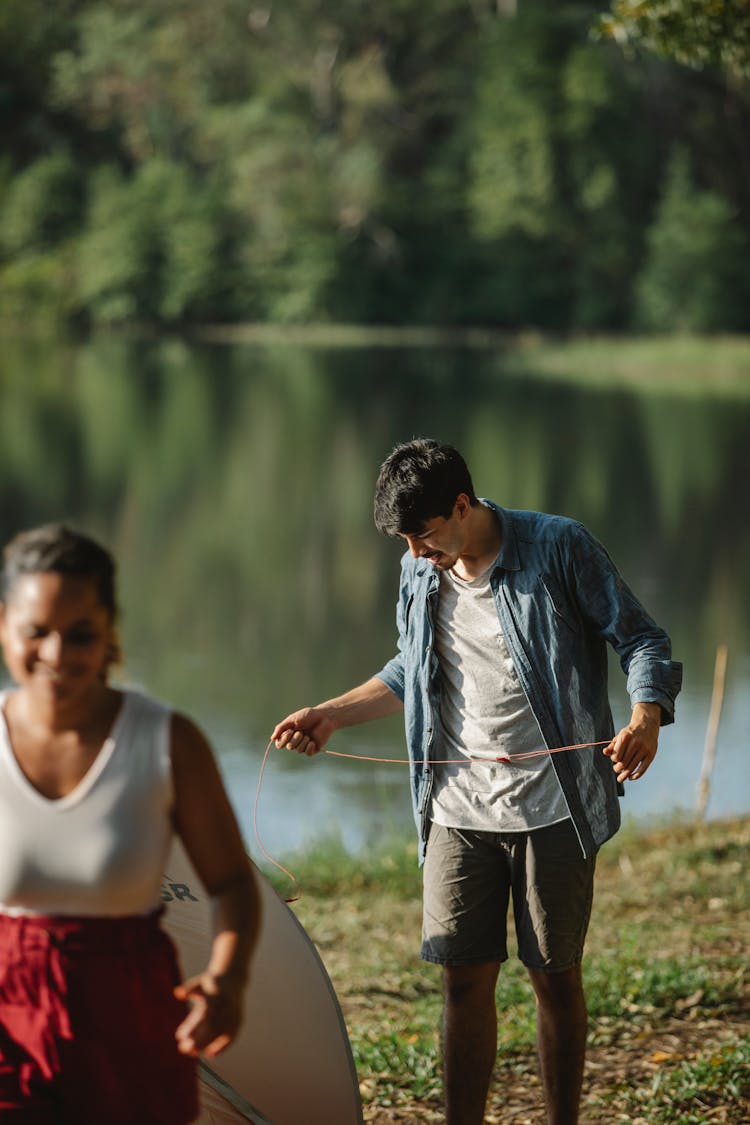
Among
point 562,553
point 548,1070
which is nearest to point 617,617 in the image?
point 562,553

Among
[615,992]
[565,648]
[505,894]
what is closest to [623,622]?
[565,648]

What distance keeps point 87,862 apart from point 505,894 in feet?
5.27

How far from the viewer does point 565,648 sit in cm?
340

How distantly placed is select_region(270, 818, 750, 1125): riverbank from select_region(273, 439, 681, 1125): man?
2.11 ft

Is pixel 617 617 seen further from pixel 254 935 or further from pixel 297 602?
pixel 297 602

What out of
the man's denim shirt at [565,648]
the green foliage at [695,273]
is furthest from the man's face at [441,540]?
the green foliage at [695,273]

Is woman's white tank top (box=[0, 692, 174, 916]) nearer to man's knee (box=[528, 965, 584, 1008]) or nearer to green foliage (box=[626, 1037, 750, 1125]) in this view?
man's knee (box=[528, 965, 584, 1008])

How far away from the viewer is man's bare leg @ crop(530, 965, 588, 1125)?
11.3 ft

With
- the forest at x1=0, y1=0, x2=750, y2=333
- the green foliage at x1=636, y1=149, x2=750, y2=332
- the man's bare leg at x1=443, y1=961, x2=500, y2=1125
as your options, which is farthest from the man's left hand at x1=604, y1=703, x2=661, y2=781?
the forest at x1=0, y1=0, x2=750, y2=333

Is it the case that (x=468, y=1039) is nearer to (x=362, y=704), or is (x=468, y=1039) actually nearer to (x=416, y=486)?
(x=362, y=704)

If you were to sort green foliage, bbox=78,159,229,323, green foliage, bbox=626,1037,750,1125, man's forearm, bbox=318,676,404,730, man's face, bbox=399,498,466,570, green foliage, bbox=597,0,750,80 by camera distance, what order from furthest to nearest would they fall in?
green foliage, bbox=78,159,229,323 < green foliage, bbox=597,0,750,80 < green foliage, bbox=626,1037,750,1125 < man's forearm, bbox=318,676,404,730 < man's face, bbox=399,498,466,570

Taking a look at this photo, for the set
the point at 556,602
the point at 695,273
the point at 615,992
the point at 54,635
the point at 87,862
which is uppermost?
the point at 695,273

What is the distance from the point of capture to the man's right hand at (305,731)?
3.44m

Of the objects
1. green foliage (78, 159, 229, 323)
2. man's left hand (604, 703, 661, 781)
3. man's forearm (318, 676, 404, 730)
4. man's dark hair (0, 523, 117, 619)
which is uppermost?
green foliage (78, 159, 229, 323)
